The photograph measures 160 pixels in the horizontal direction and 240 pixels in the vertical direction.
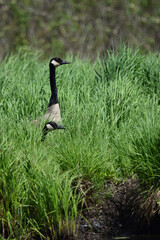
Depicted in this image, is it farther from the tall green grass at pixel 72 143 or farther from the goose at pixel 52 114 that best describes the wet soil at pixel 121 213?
the goose at pixel 52 114

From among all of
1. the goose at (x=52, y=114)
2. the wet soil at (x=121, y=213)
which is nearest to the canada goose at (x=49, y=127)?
the goose at (x=52, y=114)

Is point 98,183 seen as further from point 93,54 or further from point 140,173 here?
point 93,54

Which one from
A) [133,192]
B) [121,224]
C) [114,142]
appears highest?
[114,142]

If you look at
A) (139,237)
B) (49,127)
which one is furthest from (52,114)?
(139,237)

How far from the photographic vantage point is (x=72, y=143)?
4.70m

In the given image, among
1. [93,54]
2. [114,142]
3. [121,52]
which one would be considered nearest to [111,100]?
[114,142]

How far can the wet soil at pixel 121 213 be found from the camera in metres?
4.28

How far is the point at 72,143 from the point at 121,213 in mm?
884

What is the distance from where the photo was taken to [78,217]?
443cm

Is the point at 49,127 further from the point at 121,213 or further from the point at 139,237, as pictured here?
the point at 139,237

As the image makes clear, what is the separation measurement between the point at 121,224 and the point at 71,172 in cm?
73

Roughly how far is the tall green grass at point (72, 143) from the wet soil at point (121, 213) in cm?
13

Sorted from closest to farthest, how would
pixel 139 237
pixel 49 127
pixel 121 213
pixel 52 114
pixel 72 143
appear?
1. pixel 139 237
2. pixel 121 213
3. pixel 72 143
4. pixel 49 127
5. pixel 52 114

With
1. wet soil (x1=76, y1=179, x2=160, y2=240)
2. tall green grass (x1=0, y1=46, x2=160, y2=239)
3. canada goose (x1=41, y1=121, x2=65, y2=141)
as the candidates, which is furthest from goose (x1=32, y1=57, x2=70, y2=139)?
wet soil (x1=76, y1=179, x2=160, y2=240)
